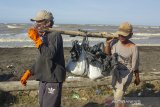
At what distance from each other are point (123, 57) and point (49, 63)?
148 cm

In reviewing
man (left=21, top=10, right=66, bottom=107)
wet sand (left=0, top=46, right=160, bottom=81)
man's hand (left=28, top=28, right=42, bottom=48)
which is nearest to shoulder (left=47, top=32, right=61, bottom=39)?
man (left=21, top=10, right=66, bottom=107)

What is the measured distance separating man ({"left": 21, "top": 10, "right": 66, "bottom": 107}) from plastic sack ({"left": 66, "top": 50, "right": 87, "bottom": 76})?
0.55 metres

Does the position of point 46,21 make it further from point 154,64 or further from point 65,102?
point 154,64

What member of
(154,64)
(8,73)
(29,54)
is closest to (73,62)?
(8,73)

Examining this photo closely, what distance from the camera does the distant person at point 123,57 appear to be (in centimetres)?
614

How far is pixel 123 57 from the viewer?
245 inches

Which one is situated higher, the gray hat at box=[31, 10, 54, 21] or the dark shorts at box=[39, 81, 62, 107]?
the gray hat at box=[31, 10, 54, 21]

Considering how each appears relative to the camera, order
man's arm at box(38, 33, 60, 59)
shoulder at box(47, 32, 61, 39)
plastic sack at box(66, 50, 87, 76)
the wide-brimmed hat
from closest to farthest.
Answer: man's arm at box(38, 33, 60, 59)
shoulder at box(47, 32, 61, 39)
plastic sack at box(66, 50, 87, 76)
the wide-brimmed hat

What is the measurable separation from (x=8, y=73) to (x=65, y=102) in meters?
4.19

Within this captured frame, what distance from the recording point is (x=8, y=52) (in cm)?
1803

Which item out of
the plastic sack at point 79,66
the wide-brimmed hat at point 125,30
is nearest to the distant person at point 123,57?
the wide-brimmed hat at point 125,30

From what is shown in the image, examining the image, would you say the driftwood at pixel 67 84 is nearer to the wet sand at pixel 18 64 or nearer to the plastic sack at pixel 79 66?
the plastic sack at pixel 79 66

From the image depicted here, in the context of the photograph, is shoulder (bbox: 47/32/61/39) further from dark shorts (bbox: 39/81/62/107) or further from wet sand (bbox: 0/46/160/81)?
wet sand (bbox: 0/46/160/81)

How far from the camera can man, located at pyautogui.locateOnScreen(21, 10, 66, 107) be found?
5215 mm
